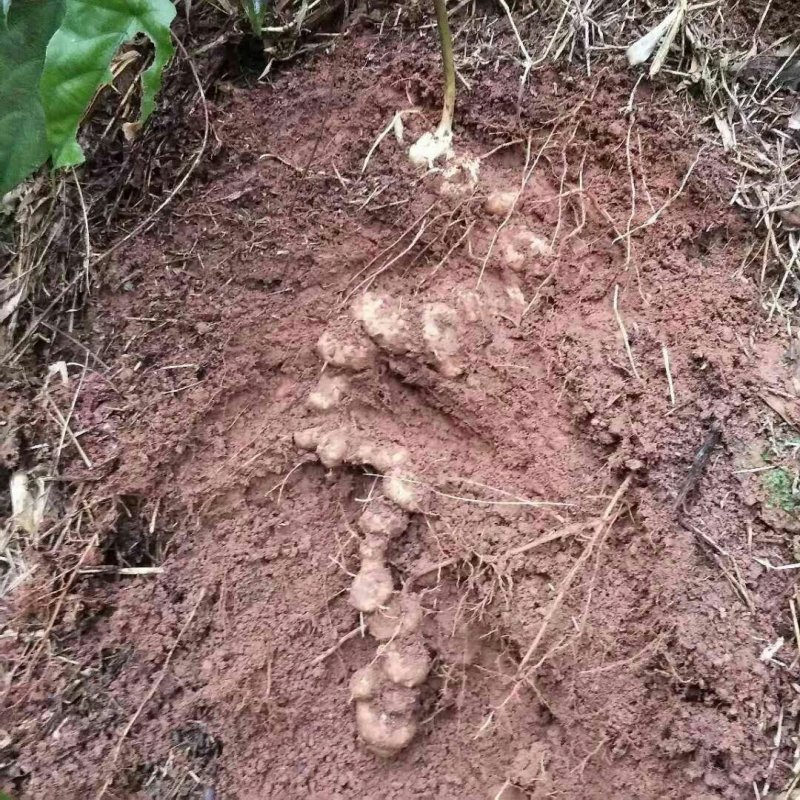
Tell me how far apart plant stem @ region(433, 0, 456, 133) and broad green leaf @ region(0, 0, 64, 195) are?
1.66 feet

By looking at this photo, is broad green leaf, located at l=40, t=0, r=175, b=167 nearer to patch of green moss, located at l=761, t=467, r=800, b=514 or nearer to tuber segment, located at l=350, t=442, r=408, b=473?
tuber segment, located at l=350, t=442, r=408, b=473

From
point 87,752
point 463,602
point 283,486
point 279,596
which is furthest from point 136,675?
point 463,602

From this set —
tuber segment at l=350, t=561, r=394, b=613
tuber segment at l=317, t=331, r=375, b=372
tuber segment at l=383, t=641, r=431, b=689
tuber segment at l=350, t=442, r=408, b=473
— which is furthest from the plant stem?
tuber segment at l=383, t=641, r=431, b=689

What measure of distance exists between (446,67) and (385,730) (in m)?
0.97

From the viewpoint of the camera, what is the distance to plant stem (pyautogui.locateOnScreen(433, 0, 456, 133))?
104cm

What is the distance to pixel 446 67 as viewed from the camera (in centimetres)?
109

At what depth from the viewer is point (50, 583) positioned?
1086mm

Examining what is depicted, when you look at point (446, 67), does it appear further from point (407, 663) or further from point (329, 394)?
point (407, 663)

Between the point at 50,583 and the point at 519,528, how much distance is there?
70 cm

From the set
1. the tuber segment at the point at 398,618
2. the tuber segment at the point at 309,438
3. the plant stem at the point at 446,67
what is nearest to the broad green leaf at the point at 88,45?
the plant stem at the point at 446,67

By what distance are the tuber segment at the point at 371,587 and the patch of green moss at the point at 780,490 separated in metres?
0.55

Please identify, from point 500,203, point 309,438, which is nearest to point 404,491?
point 309,438

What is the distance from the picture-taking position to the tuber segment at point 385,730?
102 centimetres

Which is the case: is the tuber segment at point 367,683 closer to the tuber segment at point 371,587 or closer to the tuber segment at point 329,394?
the tuber segment at point 371,587
